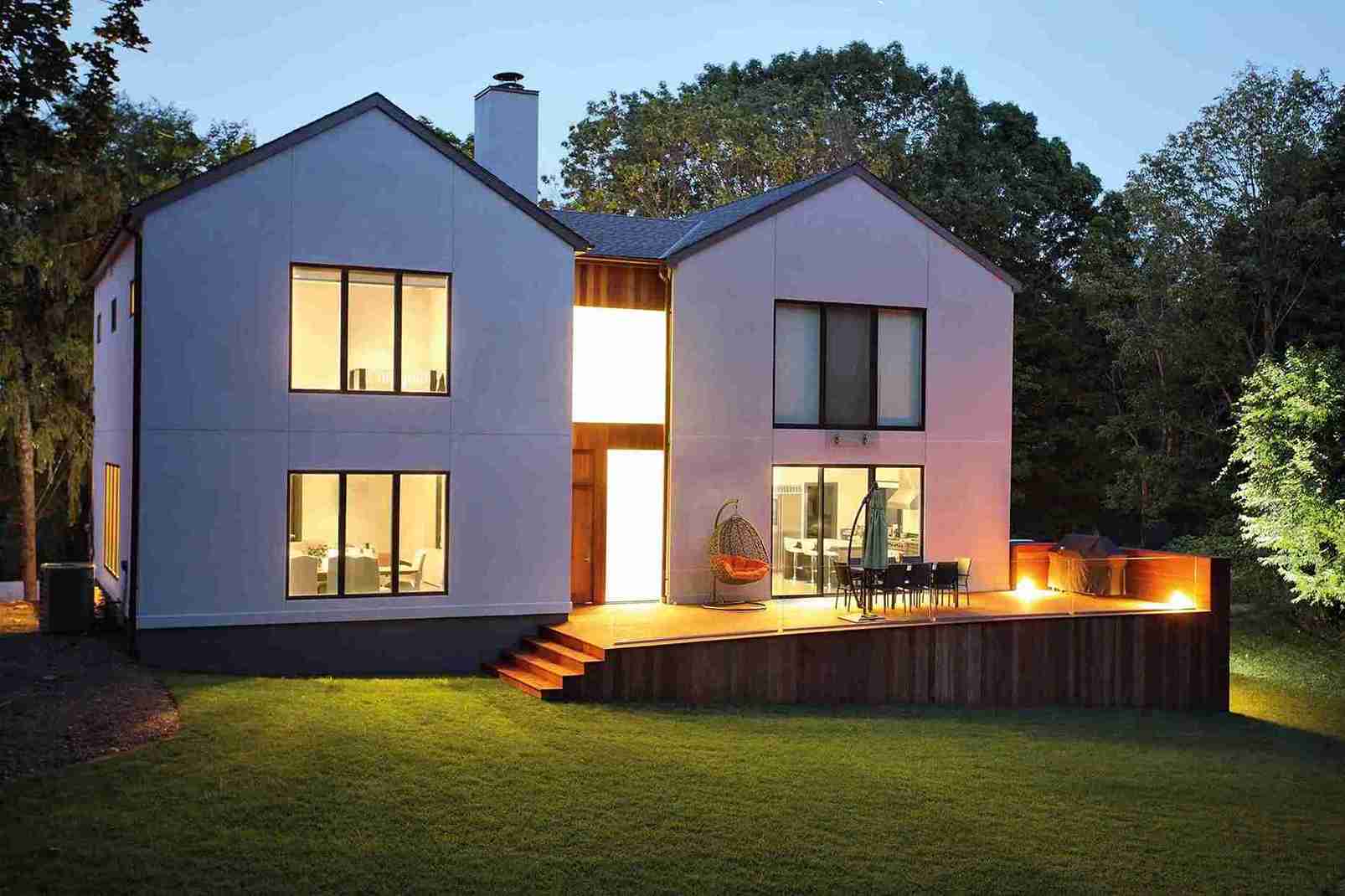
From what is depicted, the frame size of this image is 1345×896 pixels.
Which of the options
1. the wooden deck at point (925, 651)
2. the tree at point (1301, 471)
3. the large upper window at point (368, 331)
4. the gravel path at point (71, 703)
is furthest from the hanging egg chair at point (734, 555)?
the tree at point (1301, 471)

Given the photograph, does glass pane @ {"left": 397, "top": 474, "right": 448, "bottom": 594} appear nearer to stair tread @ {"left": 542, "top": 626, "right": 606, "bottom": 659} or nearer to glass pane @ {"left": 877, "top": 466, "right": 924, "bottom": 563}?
stair tread @ {"left": 542, "top": 626, "right": 606, "bottom": 659}

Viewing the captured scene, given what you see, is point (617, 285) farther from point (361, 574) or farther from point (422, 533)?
point (361, 574)

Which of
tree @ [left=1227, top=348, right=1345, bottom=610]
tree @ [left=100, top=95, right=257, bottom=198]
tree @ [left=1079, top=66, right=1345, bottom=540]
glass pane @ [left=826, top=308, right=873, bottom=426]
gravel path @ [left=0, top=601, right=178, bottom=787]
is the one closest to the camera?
gravel path @ [left=0, top=601, right=178, bottom=787]

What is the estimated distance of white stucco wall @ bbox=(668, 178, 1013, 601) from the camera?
62.2 ft

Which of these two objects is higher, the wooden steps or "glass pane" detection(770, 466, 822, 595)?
"glass pane" detection(770, 466, 822, 595)

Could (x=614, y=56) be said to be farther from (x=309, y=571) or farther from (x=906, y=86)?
(x=309, y=571)

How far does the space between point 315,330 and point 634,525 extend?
5444 millimetres

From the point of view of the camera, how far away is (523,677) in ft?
51.6

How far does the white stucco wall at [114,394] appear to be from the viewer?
17406mm

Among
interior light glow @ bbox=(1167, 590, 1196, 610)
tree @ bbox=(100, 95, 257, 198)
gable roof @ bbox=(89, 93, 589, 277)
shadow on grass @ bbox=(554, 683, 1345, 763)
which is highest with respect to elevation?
tree @ bbox=(100, 95, 257, 198)

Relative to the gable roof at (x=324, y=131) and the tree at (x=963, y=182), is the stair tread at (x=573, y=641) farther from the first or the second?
the tree at (x=963, y=182)

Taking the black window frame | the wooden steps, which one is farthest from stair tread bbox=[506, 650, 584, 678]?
the black window frame

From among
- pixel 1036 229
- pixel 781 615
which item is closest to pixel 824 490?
pixel 781 615

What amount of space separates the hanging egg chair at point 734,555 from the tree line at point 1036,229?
10.3 m
